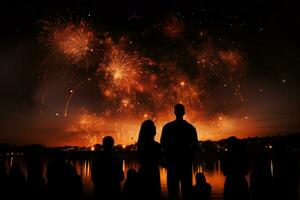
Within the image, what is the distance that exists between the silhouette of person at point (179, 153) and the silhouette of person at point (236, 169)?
753 millimetres

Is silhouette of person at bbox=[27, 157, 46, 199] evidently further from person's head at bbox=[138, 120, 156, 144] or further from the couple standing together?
person's head at bbox=[138, 120, 156, 144]

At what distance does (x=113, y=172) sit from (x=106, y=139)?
2.30ft

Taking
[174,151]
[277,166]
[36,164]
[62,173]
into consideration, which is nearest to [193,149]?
[174,151]

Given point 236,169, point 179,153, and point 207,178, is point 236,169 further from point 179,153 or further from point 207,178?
point 207,178

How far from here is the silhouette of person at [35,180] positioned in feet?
31.5

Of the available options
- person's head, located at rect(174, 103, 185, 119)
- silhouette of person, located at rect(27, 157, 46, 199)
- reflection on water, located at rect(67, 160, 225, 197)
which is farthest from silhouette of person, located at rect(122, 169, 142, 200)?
reflection on water, located at rect(67, 160, 225, 197)

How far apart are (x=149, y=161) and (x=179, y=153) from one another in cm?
65

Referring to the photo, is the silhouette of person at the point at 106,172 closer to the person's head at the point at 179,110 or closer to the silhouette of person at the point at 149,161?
the silhouette of person at the point at 149,161

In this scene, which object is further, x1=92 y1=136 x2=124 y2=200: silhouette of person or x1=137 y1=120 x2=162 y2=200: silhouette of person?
x1=92 y1=136 x2=124 y2=200: silhouette of person

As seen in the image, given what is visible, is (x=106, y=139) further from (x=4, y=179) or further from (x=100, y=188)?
(x=4, y=179)

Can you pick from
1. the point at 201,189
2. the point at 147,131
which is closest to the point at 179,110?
the point at 147,131

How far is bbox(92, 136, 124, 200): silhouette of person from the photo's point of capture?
712 cm

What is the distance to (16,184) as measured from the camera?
9.35 metres

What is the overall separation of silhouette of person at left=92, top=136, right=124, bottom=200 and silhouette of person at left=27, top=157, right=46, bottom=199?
3190mm
